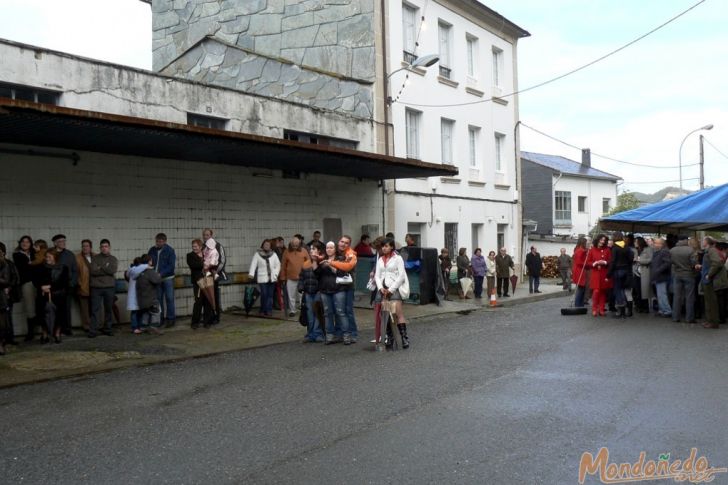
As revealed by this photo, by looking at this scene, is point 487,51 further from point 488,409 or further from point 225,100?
point 488,409

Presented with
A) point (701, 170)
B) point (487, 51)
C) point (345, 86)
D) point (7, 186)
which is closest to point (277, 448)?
point (7, 186)

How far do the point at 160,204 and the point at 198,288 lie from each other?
2231mm

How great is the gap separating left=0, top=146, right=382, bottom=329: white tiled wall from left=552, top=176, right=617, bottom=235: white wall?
33.6 metres

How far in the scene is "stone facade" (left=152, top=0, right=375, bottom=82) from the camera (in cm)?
1928

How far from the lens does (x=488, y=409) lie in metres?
6.40

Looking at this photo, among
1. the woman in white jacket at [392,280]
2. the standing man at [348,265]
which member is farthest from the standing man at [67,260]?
the woman in white jacket at [392,280]

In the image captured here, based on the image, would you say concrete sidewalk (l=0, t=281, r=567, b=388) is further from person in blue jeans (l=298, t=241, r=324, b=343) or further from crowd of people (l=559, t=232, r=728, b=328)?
crowd of people (l=559, t=232, r=728, b=328)

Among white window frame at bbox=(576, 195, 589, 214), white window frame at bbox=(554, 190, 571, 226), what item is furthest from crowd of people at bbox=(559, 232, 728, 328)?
white window frame at bbox=(576, 195, 589, 214)

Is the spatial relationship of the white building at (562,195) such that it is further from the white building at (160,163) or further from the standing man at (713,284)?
the standing man at (713,284)

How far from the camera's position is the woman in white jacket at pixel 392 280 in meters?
10.1

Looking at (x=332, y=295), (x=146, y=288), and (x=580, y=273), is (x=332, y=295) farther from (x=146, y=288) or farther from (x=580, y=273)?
(x=580, y=273)

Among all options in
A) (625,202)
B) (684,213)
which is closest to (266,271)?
(684,213)

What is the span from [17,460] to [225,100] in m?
11.1

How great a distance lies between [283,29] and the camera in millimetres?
20609
